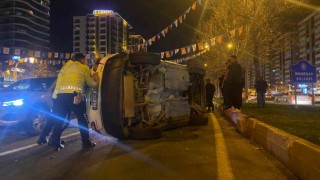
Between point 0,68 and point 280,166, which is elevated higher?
point 0,68

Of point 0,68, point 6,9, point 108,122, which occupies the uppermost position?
point 6,9

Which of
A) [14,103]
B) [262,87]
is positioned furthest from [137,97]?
[262,87]

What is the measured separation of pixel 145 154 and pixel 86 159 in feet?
3.41

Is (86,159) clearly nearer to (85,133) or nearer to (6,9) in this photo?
(85,133)

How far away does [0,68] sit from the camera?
64.7 m

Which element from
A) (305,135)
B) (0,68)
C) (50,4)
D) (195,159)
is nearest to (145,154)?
(195,159)

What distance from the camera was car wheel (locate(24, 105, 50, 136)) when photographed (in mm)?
9289

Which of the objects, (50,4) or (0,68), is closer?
(0,68)

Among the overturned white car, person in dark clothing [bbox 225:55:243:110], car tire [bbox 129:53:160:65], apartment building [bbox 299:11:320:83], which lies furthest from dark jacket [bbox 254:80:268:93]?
apartment building [bbox 299:11:320:83]

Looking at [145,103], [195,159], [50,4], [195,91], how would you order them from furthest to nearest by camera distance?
[50,4]
[195,91]
[145,103]
[195,159]

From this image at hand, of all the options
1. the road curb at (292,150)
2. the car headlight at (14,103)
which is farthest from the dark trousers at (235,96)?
the car headlight at (14,103)

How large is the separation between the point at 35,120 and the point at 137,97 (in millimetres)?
3047

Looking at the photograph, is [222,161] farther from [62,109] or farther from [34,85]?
[34,85]

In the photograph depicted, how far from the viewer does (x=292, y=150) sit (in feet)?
17.0
